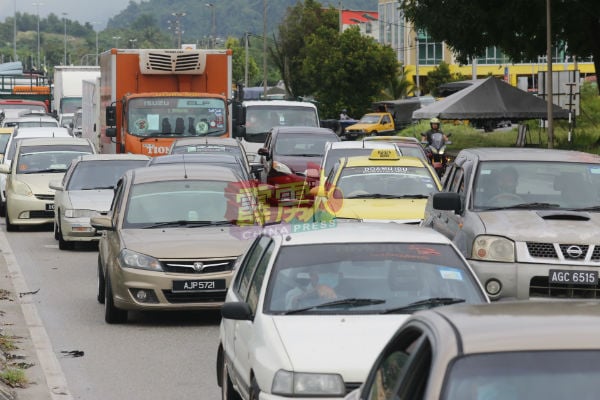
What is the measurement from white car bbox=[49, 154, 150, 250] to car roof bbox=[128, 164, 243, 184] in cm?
600

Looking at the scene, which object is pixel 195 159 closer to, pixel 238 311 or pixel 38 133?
pixel 38 133

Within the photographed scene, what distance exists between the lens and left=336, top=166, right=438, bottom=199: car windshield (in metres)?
17.3

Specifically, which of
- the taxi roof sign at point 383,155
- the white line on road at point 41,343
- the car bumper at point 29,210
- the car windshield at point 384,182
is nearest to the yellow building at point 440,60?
the car bumper at point 29,210

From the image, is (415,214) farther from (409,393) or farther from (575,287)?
(409,393)

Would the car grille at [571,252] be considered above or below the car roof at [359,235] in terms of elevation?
below

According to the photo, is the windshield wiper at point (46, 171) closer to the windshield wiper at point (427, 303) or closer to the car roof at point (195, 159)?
the car roof at point (195, 159)

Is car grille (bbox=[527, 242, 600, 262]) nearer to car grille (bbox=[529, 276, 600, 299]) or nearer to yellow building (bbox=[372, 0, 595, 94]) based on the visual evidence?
car grille (bbox=[529, 276, 600, 299])

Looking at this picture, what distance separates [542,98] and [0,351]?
34.0 meters

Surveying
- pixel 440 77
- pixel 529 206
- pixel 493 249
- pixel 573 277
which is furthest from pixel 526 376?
pixel 440 77

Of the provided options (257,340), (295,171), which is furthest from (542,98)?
(257,340)

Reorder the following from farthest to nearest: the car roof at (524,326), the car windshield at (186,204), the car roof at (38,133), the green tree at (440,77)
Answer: the green tree at (440,77) < the car roof at (38,133) < the car windshield at (186,204) < the car roof at (524,326)

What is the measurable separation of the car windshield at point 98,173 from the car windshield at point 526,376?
739 inches

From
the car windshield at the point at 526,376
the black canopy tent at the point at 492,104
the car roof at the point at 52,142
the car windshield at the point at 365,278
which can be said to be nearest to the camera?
the car windshield at the point at 526,376

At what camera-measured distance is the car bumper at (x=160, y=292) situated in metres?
13.1
